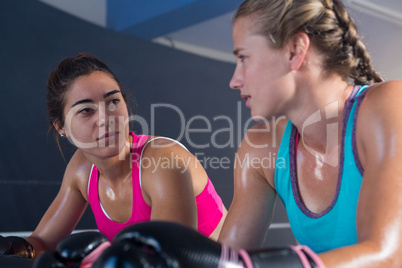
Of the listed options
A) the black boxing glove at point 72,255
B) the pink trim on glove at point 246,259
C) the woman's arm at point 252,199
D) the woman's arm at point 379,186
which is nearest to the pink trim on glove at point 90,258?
the black boxing glove at point 72,255

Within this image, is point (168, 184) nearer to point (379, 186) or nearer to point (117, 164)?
point (117, 164)

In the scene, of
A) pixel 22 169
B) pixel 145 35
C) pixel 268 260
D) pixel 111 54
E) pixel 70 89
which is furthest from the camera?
pixel 145 35

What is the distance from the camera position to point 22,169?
2.64 metres

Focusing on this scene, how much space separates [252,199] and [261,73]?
299 millimetres

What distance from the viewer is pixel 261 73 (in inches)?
30.5

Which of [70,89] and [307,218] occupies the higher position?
[70,89]

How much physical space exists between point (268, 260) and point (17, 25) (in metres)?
2.62

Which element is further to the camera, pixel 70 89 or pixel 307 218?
pixel 70 89

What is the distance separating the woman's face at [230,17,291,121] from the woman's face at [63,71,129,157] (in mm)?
571

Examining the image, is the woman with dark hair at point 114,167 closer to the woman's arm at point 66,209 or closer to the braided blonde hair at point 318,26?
the woman's arm at point 66,209

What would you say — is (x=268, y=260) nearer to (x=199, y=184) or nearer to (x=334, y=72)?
(x=334, y=72)

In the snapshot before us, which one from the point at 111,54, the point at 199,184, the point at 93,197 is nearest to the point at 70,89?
the point at 93,197

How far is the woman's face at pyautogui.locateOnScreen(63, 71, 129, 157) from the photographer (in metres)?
1.26

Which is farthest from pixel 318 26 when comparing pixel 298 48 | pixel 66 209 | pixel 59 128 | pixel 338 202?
pixel 66 209
